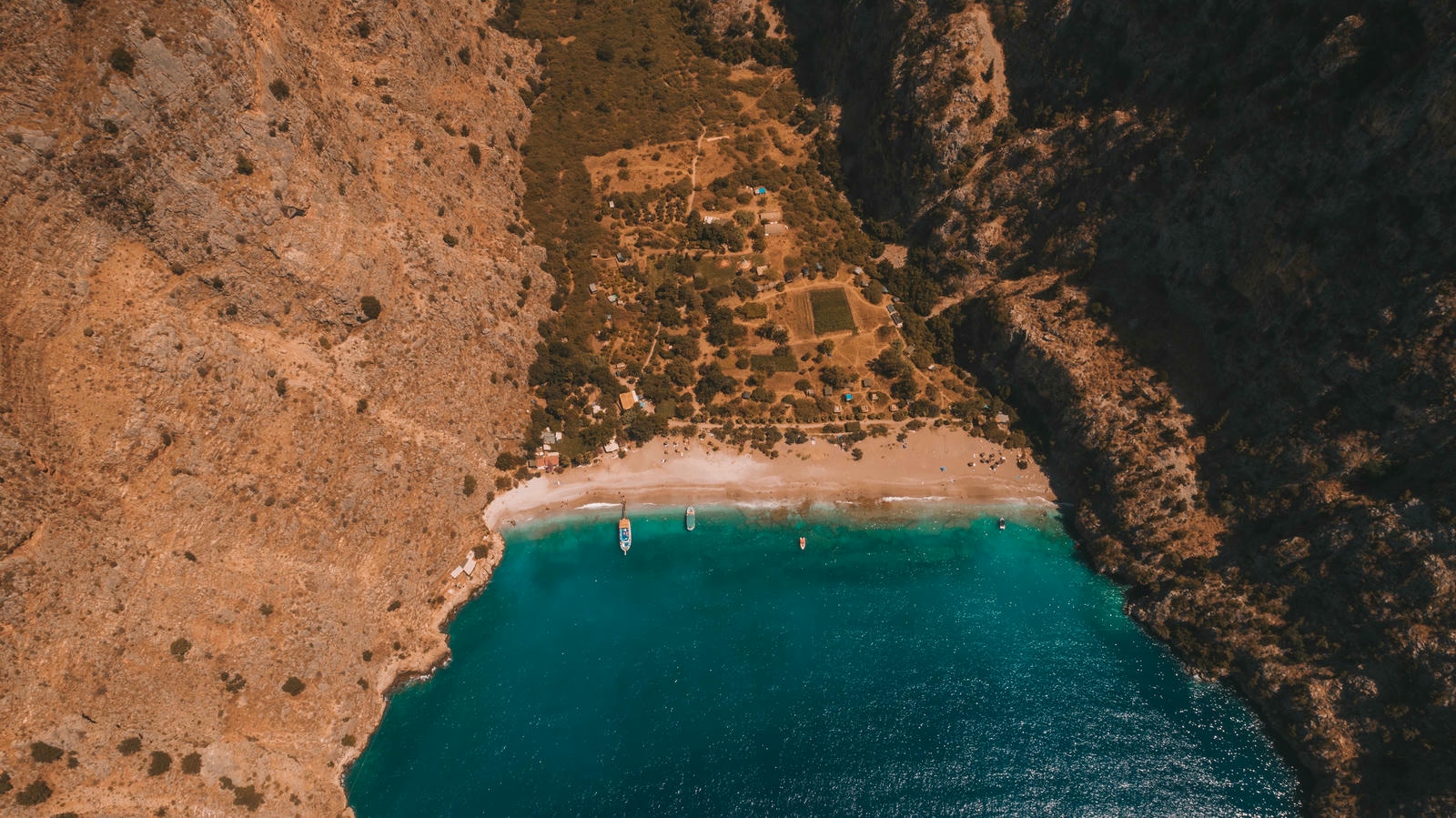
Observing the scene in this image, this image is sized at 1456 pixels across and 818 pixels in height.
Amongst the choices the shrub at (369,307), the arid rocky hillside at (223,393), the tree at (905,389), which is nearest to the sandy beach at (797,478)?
the tree at (905,389)

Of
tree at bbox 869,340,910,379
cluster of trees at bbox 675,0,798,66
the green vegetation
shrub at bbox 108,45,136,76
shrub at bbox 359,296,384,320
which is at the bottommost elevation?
tree at bbox 869,340,910,379

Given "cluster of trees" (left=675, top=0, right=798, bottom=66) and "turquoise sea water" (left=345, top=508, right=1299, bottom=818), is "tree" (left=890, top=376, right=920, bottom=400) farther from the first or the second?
"cluster of trees" (left=675, top=0, right=798, bottom=66)

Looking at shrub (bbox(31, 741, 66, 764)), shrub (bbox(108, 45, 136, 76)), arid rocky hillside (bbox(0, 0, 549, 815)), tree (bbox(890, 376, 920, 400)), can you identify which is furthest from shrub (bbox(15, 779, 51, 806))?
tree (bbox(890, 376, 920, 400))

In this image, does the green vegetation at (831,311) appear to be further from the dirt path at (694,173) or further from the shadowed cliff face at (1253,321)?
the dirt path at (694,173)

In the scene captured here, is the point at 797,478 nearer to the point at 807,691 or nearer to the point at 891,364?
the point at 891,364

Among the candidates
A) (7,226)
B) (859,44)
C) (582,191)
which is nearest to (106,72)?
(7,226)
